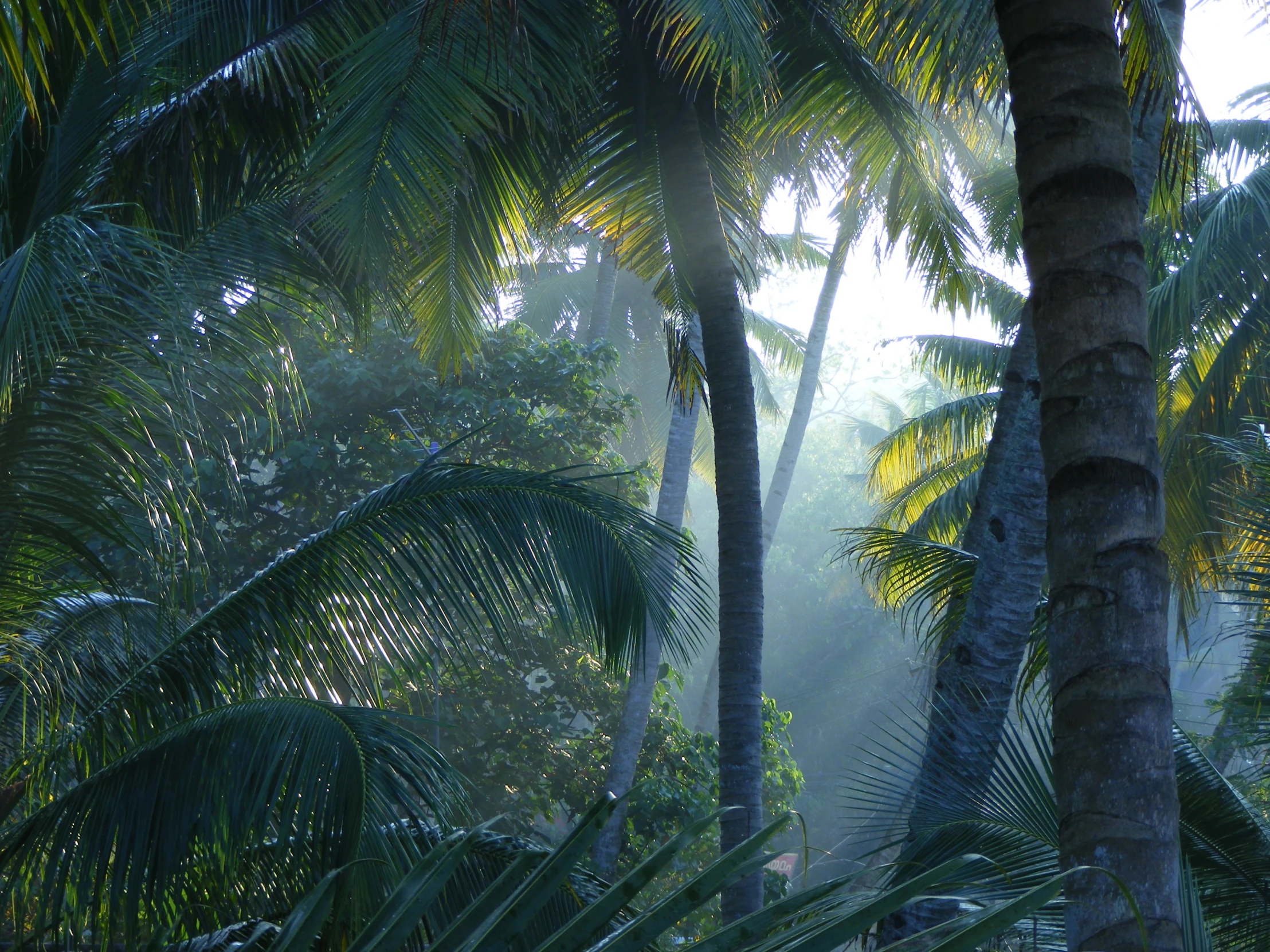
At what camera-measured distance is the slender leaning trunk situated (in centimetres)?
202

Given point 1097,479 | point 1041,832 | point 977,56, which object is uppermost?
point 977,56

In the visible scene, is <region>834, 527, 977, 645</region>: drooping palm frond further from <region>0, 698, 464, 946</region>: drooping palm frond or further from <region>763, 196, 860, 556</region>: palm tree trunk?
<region>763, 196, 860, 556</region>: palm tree trunk

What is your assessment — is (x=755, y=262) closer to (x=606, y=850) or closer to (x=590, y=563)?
(x=590, y=563)

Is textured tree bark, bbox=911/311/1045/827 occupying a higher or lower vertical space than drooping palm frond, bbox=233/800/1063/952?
higher

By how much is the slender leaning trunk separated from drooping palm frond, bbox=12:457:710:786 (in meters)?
2.53

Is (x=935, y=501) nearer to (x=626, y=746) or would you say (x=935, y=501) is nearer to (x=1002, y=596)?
(x=626, y=746)

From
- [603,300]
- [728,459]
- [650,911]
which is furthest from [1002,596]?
[603,300]

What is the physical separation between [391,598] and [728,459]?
2.45 m

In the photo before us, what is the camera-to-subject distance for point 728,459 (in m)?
6.09

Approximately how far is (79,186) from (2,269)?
201cm

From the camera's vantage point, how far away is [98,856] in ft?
11.1

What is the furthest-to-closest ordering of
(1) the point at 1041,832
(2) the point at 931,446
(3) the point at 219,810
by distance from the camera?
(2) the point at 931,446
(3) the point at 219,810
(1) the point at 1041,832

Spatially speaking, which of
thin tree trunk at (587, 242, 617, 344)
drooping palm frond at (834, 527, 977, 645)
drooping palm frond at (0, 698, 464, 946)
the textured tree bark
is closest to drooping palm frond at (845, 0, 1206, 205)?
the textured tree bark

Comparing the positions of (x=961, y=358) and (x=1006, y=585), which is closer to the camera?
(x=1006, y=585)
